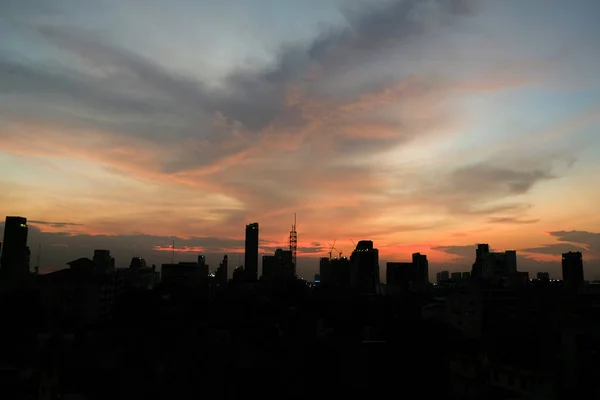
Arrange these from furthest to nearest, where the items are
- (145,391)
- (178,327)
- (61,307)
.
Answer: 1. (61,307)
2. (178,327)
3. (145,391)

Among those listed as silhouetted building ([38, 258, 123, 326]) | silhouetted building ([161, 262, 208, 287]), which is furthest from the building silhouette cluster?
silhouetted building ([161, 262, 208, 287])

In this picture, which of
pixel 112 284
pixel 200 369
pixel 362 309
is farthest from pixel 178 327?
pixel 112 284

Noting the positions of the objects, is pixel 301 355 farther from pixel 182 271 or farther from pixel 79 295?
pixel 182 271

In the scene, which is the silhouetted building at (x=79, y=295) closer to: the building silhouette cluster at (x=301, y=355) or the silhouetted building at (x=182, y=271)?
the building silhouette cluster at (x=301, y=355)

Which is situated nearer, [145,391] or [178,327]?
[145,391]

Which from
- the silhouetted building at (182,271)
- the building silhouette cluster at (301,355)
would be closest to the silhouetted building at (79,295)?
the building silhouette cluster at (301,355)

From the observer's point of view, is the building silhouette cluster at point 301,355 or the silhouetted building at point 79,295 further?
the silhouetted building at point 79,295

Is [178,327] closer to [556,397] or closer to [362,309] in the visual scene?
[362,309]

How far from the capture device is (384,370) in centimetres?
2898

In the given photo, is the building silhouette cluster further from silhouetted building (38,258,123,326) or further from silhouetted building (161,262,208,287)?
silhouetted building (161,262,208,287)

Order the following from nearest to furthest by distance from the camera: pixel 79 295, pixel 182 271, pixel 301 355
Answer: pixel 301 355 < pixel 79 295 < pixel 182 271

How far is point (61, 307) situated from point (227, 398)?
155ft

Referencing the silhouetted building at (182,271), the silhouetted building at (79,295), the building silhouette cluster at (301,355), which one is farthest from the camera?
the silhouetted building at (182,271)

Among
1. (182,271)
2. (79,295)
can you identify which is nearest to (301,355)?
(79,295)
